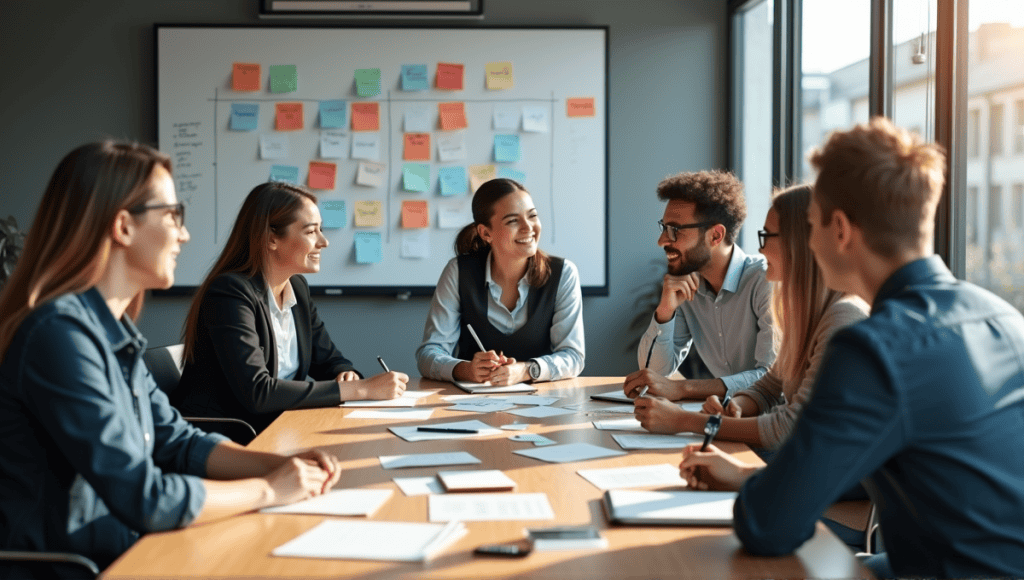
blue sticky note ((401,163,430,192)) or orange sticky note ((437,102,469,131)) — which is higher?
orange sticky note ((437,102,469,131))

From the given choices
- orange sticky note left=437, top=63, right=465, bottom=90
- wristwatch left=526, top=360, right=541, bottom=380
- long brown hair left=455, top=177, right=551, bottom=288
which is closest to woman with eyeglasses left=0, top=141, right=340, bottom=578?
wristwatch left=526, top=360, right=541, bottom=380

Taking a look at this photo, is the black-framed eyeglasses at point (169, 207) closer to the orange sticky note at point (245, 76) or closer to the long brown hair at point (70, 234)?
the long brown hair at point (70, 234)

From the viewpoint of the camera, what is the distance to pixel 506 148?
4441 mm

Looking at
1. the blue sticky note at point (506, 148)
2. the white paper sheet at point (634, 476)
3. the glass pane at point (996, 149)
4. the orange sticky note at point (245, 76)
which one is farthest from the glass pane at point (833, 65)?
the orange sticky note at point (245, 76)

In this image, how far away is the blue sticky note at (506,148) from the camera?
14.5ft

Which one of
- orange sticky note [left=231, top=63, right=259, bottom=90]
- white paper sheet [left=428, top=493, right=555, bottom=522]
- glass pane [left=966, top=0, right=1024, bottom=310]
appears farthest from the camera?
orange sticky note [left=231, top=63, right=259, bottom=90]


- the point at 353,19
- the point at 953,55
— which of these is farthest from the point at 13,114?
the point at 953,55

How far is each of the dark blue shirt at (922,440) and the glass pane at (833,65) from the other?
1.88 metres

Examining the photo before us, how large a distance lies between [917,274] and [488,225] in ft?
6.81

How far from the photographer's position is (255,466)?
5.09 feet

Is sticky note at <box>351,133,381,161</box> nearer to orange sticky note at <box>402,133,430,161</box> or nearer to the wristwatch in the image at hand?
orange sticky note at <box>402,133,430,161</box>

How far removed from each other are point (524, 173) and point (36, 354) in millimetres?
3410

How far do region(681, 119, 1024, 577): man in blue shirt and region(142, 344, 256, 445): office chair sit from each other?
1676 millimetres

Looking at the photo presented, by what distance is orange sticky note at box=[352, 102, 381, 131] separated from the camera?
173 inches
